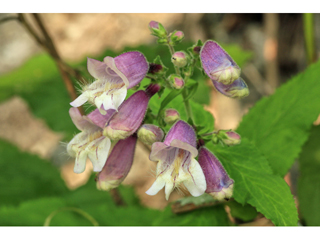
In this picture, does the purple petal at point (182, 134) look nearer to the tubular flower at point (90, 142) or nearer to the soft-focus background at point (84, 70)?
the tubular flower at point (90, 142)

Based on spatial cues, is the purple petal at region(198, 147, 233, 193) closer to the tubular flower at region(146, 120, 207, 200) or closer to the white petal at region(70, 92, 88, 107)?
the tubular flower at region(146, 120, 207, 200)

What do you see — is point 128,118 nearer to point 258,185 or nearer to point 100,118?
point 100,118

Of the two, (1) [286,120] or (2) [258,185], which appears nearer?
(2) [258,185]

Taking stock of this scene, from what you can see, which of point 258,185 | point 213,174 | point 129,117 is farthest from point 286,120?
point 129,117

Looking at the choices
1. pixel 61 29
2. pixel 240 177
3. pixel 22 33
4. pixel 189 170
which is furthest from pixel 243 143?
pixel 22 33

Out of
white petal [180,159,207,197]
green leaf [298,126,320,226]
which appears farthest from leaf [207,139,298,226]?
green leaf [298,126,320,226]

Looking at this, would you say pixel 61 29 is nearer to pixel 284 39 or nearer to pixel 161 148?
pixel 284 39
